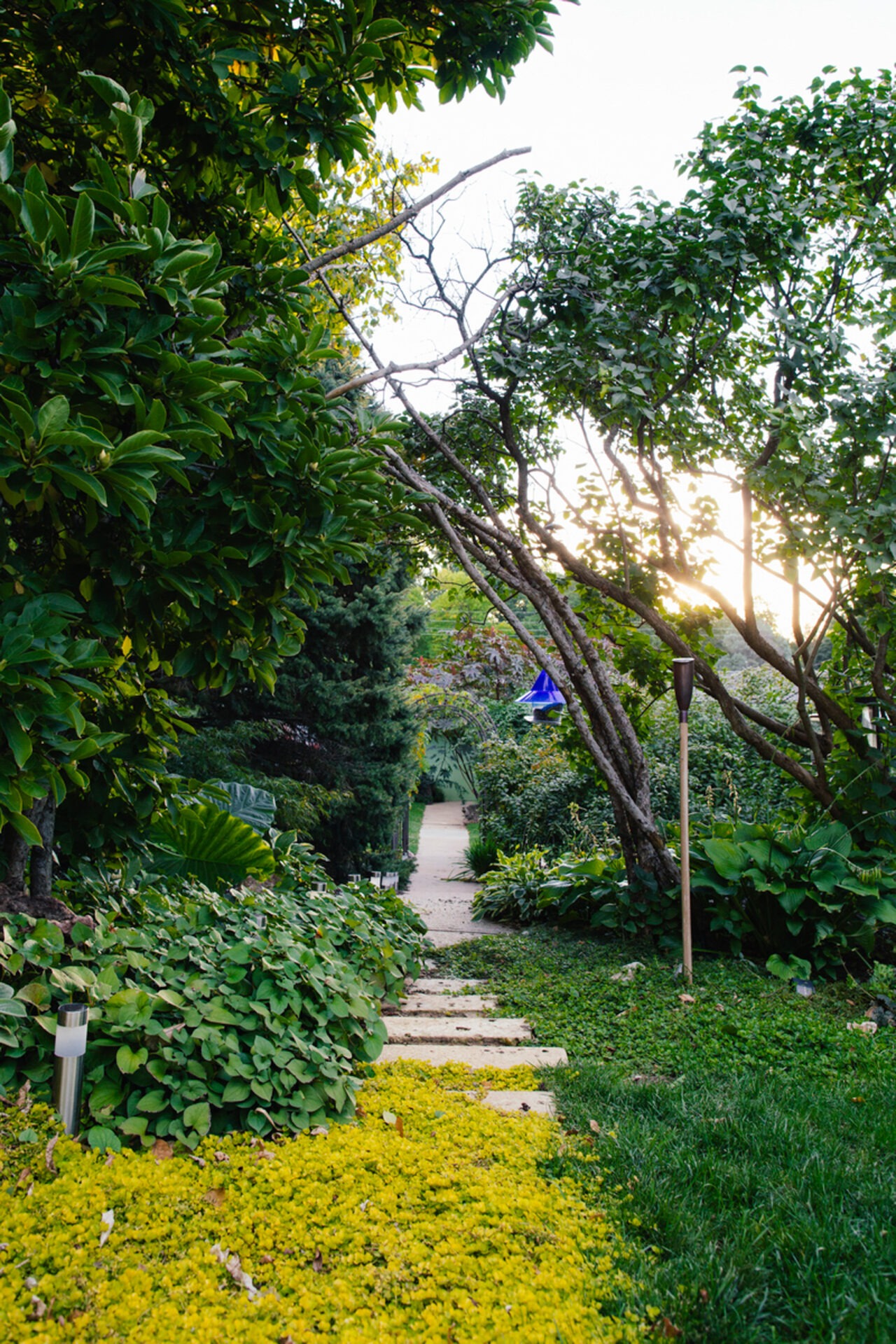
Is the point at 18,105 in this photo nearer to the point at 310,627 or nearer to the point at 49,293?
the point at 49,293

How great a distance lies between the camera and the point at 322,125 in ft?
8.07

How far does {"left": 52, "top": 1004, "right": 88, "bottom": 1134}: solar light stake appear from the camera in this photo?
2141 mm

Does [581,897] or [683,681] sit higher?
[683,681]

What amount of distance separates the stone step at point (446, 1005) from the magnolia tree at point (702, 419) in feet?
5.33

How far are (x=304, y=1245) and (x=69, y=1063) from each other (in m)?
0.79

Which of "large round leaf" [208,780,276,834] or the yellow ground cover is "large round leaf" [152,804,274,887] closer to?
"large round leaf" [208,780,276,834]

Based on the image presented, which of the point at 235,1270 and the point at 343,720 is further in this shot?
the point at 343,720

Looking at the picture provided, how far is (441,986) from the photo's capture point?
470 centimetres

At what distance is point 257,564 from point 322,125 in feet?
4.40

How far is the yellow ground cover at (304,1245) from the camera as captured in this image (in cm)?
160

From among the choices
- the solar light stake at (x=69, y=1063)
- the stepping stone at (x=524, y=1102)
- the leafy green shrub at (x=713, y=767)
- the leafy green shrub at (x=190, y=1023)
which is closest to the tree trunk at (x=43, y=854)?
the leafy green shrub at (x=190, y=1023)

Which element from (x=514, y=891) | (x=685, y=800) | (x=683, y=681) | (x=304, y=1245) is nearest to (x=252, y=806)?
(x=514, y=891)

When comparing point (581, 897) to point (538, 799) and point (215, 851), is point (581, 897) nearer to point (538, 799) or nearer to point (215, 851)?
point (215, 851)

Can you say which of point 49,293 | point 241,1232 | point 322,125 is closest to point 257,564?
point 49,293
